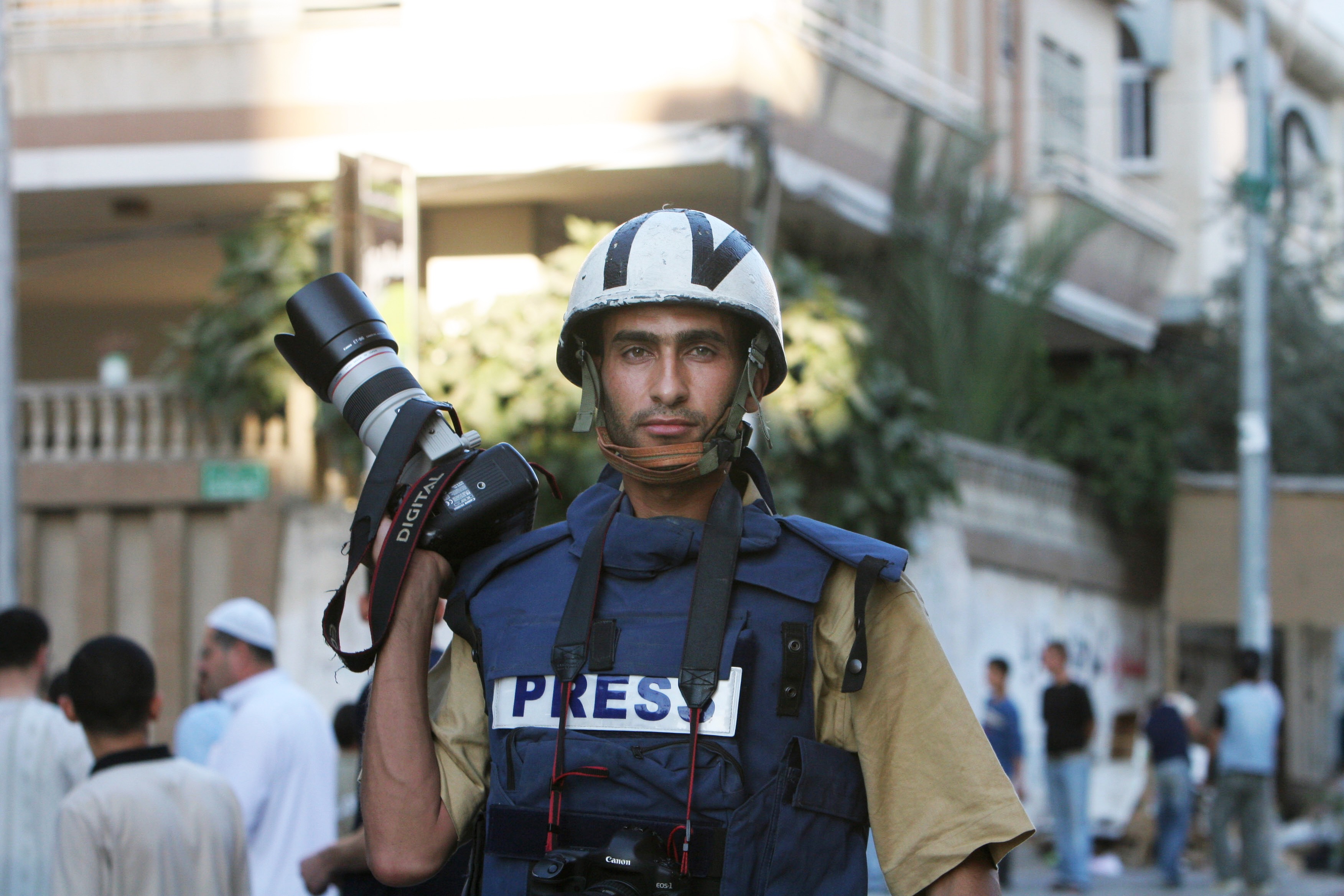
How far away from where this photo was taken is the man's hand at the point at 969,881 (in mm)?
2312

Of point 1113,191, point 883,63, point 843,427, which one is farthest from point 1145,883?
point 1113,191

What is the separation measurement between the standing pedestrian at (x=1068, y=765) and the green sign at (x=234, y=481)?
613 cm

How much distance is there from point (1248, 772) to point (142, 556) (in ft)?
28.6

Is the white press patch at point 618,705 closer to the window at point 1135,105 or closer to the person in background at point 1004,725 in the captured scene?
the person in background at point 1004,725

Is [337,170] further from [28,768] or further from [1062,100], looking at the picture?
[1062,100]

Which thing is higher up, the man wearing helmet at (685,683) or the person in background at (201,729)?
the man wearing helmet at (685,683)

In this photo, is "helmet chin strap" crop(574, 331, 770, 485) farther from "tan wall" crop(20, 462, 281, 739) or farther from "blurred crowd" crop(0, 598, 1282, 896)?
"tan wall" crop(20, 462, 281, 739)

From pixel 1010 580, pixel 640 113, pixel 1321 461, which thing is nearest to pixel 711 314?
pixel 640 113

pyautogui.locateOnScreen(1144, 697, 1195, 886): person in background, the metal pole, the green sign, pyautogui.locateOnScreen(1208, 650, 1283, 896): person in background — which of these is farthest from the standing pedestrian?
the green sign

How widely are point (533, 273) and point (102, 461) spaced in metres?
3.82

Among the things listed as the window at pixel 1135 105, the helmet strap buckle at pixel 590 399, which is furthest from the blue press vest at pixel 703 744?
the window at pixel 1135 105

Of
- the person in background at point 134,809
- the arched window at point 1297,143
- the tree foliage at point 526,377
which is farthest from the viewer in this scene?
the arched window at point 1297,143

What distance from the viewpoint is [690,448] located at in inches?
102

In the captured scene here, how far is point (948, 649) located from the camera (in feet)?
47.1
